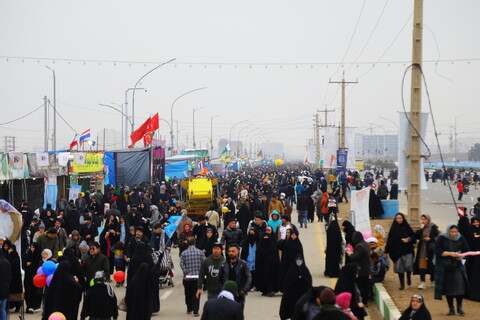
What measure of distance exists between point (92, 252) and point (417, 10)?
12.2 meters

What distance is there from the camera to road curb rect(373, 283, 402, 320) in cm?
1149

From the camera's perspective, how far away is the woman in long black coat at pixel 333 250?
15703 millimetres

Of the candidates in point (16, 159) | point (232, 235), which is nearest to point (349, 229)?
point (232, 235)

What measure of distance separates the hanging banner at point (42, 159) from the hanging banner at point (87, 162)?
4.19 m

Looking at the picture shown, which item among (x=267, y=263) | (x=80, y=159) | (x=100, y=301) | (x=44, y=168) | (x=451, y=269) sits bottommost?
(x=267, y=263)

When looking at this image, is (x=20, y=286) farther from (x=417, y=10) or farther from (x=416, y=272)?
(x=417, y=10)

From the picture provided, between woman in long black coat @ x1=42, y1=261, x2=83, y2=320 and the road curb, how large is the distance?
4.14m

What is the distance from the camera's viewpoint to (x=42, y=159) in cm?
2934

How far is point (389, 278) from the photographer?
1572 cm

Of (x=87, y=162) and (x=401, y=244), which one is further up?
(x=87, y=162)

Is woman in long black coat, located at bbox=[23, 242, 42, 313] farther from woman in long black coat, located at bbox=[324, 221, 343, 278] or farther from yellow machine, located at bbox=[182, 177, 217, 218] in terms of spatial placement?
yellow machine, located at bbox=[182, 177, 217, 218]

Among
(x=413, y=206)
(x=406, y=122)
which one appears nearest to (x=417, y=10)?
(x=406, y=122)

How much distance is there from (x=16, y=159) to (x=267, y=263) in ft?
48.2

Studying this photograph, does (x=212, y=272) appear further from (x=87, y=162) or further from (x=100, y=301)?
(x=87, y=162)
